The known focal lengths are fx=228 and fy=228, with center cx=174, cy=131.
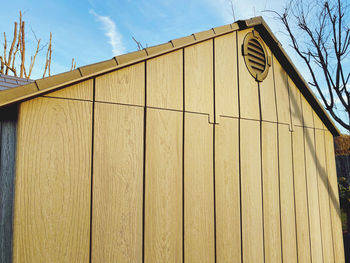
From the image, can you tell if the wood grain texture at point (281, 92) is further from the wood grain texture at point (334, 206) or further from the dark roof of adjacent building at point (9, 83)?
the dark roof of adjacent building at point (9, 83)

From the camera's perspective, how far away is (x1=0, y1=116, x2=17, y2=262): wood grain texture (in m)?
1.15

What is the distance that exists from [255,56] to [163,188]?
66.6 inches

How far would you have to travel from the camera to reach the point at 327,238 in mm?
2828

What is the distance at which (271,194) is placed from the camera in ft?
A: 7.39

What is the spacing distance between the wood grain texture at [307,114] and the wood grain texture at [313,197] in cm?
7

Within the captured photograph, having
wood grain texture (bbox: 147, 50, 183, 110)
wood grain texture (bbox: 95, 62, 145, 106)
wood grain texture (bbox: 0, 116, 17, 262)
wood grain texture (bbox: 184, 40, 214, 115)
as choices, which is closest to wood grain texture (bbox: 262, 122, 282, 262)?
wood grain texture (bbox: 184, 40, 214, 115)

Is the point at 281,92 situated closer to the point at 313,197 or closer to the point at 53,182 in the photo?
the point at 313,197

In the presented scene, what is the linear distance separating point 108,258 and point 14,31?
24.2 ft

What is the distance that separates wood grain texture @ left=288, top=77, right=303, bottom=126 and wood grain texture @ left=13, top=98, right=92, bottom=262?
2274 millimetres

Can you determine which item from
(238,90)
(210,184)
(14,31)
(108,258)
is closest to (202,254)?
(210,184)

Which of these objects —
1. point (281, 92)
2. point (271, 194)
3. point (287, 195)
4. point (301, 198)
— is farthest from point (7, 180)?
point (301, 198)

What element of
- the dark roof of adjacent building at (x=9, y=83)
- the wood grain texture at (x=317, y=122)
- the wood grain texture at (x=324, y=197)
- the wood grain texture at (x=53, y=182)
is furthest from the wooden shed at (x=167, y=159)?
the dark roof of adjacent building at (x=9, y=83)

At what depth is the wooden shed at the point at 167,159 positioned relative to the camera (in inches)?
46.3

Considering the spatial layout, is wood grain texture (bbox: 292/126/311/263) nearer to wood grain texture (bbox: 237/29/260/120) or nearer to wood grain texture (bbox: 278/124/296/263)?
wood grain texture (bbox: 278/124/296/263)
